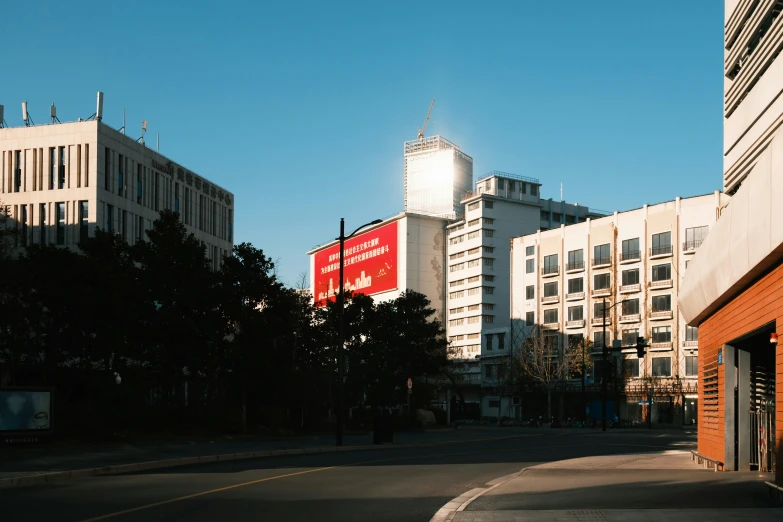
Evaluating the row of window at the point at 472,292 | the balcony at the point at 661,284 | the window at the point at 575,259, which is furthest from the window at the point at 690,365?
the row of window at the point at 472,292

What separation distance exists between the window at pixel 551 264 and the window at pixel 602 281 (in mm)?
6911

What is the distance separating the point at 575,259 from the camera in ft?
332

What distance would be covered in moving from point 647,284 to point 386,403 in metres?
40.8

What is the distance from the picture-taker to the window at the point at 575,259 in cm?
10019

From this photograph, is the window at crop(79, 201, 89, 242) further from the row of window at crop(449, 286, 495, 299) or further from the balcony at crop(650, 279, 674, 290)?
the row of window at crop(449, 286, 495, 299)

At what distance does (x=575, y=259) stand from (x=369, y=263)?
69486 millimetres

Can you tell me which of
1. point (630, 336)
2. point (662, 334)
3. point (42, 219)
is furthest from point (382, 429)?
point (630, 336)

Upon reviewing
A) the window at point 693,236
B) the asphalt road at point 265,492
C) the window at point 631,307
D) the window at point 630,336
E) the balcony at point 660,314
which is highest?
the window at point 693,236

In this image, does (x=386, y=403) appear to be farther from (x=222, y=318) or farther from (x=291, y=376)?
(x=222, y=318)

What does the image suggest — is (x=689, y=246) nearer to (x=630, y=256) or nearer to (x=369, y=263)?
(x=630, y=256)

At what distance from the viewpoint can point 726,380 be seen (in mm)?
19500

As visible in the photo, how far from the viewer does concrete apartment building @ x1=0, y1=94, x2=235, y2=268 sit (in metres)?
62.7

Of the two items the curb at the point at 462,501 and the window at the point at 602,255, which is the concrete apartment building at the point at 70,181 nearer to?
the curb at the point at 462,501

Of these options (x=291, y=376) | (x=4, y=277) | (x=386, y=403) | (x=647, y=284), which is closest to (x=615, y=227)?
(x=647, y=284)
